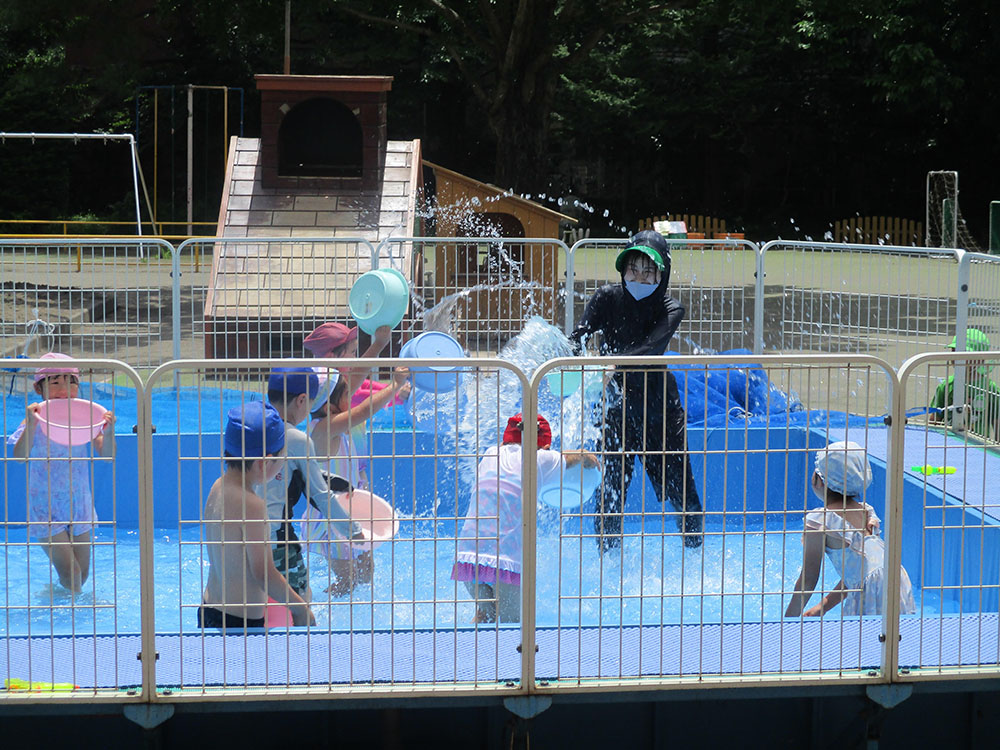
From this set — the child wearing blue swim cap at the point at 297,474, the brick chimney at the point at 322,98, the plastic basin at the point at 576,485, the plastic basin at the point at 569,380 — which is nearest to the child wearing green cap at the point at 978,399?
the plastic basin at the point at 576,485

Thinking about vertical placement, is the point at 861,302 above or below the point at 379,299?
above

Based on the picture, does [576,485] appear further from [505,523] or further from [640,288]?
[640,288]

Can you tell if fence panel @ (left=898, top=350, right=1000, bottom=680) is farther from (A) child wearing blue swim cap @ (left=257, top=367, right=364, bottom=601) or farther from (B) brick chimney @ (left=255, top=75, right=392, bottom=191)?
(B) brick chimney @ (left=255, top=75, right=392, bottom=191)

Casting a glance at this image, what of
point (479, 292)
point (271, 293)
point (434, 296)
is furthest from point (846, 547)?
point (271, 293)

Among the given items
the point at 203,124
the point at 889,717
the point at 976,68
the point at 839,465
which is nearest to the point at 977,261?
the point at 839,465

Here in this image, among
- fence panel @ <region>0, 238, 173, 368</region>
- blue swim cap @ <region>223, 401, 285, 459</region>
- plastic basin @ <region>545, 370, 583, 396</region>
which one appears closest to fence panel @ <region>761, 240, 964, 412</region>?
plastic basin @ <region>545, 370, 583, 396</region>

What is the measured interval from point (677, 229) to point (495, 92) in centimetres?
871

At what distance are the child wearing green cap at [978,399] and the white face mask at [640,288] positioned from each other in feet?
5.49

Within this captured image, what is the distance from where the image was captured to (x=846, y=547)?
452cm

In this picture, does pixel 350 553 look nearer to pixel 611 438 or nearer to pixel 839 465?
Answer: pixel 839 465

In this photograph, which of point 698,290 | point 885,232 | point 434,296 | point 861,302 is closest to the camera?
point 434,296

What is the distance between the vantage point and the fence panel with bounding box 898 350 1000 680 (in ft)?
13.3

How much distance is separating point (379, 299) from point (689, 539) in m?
2.81

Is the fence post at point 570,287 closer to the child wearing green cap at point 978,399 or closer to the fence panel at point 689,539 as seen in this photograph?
the fence panel at point 689,539
